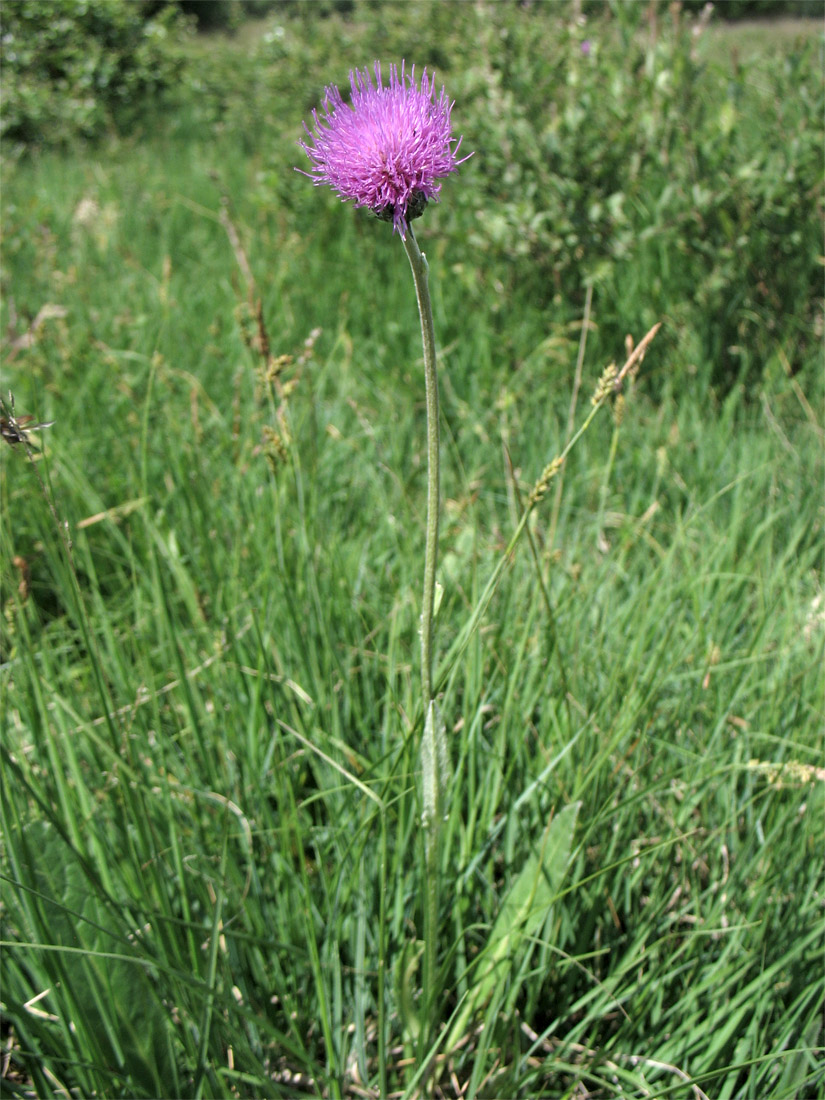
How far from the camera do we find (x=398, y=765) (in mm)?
1145

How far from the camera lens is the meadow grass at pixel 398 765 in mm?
1093

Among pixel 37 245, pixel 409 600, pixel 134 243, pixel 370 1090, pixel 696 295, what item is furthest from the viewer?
pixel 134 243

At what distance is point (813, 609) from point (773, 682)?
30 cm

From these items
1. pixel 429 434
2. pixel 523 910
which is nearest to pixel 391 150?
pixel 429 434

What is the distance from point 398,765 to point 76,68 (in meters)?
7.00

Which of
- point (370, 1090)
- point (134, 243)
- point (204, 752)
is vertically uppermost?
point (134, 243)

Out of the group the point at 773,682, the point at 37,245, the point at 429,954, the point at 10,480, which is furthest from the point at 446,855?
the point at 37,245

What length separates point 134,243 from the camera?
3.96 meters

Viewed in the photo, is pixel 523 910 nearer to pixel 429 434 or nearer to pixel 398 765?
pixel 398 765

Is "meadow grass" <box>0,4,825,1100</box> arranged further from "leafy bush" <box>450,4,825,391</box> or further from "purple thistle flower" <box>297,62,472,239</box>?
"purple thistle flower" <box>297,62,472,239</box>

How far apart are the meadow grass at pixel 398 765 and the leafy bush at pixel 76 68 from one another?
483 cm

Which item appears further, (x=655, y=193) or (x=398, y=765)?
(x=655, y=193)

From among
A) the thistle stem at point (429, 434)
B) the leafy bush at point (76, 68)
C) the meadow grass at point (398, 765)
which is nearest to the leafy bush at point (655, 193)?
the meadow grass at point (398, 765)

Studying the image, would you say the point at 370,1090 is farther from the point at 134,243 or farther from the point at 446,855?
the point at 134,243
